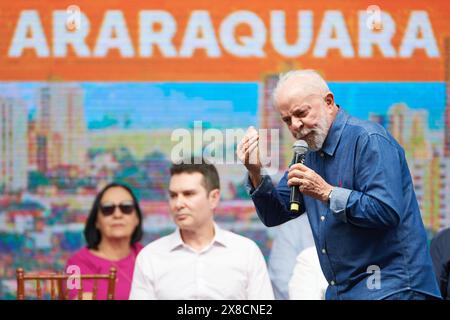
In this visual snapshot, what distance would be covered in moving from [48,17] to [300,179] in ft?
14.1

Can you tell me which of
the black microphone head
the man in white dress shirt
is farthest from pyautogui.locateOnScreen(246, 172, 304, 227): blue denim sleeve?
the man in white dress shirt

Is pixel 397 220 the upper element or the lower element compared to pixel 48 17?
lower

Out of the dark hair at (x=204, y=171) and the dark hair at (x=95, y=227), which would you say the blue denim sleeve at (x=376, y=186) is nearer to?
the dark hair at (x=204, y=171)

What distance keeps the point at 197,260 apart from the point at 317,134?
223 centimetres

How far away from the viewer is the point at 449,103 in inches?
306

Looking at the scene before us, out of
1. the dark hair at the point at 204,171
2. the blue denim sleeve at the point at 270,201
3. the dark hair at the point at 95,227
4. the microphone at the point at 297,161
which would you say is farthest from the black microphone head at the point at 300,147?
the dark hair at the point at 95,227

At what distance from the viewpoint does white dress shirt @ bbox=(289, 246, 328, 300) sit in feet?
19.2

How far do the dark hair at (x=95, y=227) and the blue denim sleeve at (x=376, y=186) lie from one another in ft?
11.1

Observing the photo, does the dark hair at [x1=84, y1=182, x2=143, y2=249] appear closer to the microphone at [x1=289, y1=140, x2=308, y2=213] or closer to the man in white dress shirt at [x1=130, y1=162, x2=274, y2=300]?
the man in white dress shirt at [x1=130, y1=162, x2=274, y2=300]

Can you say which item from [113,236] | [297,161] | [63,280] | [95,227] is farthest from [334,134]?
[95,227]

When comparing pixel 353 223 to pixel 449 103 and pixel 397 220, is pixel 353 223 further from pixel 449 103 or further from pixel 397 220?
pixel 449 103

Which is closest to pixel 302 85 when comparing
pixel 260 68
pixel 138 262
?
pixel 138 262

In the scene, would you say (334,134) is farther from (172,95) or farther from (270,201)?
(172,95)

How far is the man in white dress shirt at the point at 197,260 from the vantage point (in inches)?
239
